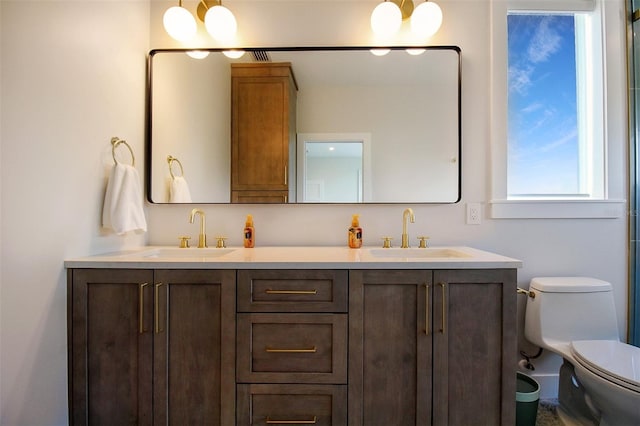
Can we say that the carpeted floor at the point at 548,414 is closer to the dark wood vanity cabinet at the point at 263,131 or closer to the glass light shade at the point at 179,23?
the dark wood vanity cabinet at the point at 263,131

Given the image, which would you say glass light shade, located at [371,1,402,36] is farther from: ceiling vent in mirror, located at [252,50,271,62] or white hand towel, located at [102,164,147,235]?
white hand towel, located at [102,164,147,235]

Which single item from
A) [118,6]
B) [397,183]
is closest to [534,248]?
[397,183]

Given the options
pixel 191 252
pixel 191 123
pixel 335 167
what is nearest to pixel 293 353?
pixel 191 252

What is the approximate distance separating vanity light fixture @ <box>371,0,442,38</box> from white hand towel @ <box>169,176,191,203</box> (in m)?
1.36

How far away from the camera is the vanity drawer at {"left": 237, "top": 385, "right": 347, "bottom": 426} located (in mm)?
1153

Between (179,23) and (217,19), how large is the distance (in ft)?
0.67

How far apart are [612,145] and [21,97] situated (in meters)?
2.73

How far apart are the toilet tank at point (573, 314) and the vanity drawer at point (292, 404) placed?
3.57ft

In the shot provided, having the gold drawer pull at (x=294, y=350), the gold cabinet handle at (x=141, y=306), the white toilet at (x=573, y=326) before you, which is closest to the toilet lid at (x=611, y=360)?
the white toilet at (x=573, y=326)

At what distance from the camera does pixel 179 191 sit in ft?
5.57

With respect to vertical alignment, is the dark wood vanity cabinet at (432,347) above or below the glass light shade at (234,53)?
below

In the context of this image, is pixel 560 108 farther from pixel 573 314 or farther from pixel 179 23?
pixel 179 23

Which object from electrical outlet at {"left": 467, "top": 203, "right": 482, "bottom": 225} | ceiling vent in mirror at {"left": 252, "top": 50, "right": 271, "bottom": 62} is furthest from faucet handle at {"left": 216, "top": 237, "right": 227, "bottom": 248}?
electrical outlet at {"left": 467, "top": 203, "right": 482, "bottom": 225}

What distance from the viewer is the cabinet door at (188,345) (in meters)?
1.16
